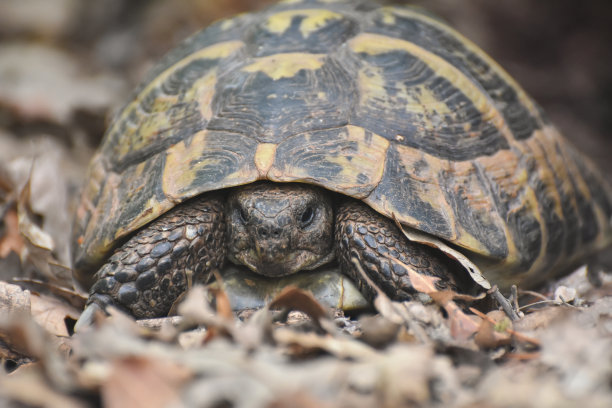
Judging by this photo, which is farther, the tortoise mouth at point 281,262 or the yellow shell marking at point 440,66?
the yellow shell marking at point 440,66

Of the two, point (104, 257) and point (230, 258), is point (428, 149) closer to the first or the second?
point (230, 258)

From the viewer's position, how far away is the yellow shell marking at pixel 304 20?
3430 mm

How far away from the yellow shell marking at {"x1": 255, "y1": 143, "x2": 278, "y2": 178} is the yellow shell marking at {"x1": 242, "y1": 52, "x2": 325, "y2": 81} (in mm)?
430

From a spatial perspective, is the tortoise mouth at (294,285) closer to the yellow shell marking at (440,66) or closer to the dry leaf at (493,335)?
the dry leaf at (493,335)

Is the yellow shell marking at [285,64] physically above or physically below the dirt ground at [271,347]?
above

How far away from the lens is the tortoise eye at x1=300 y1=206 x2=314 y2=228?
9.53 ft

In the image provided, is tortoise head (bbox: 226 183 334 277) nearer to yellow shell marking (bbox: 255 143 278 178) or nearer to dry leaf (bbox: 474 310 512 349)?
yellow shell marking (bbox: 255 143 278 178)

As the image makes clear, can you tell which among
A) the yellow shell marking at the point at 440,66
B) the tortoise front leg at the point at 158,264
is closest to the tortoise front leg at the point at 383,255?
Answer: the tortoise front leg at the point at 158,264

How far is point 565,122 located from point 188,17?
4678 millimetres

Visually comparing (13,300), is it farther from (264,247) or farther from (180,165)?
(264,247)

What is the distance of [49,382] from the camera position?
1.90 metres

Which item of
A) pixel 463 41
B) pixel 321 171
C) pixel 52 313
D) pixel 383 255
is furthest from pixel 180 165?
pixel 463 41

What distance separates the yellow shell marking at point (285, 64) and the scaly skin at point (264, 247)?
590 millimetres

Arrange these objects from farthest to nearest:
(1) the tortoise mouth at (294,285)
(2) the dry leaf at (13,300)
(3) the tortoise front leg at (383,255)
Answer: (1) the tortoise mouth at (294,285) → (3) the tortoise front leg at (383,255) → (2) the dry leaf at (13,300)
